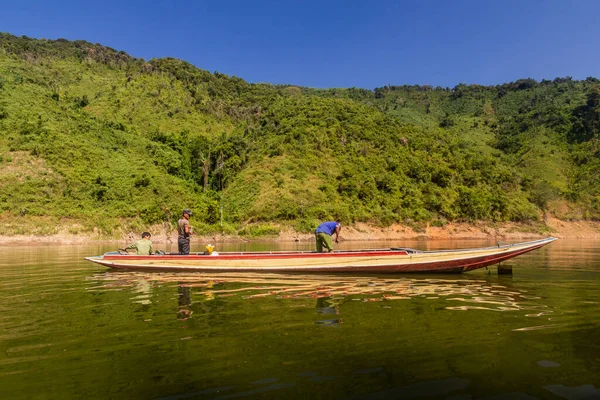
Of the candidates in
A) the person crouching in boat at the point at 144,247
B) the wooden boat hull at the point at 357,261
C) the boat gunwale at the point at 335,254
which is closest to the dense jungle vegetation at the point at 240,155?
the person crouching in boat at the point at 144,247

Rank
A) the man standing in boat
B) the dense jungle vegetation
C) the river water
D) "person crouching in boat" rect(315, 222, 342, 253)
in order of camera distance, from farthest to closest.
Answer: the dense jungle vegetation, the man standing in boat, "person crouching in boat" rect(315, 222, 342, 253), the river water

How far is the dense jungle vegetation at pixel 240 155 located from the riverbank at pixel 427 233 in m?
1.29

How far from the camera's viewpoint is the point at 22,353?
6.14m

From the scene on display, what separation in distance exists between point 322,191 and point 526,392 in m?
57.5

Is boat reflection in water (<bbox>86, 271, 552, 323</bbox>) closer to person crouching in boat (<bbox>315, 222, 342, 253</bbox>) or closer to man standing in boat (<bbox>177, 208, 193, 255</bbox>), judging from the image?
person crouching in boat (<bbox>315, 222, 342, 253</bbox>)

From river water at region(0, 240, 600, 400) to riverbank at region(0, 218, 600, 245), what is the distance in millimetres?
37140

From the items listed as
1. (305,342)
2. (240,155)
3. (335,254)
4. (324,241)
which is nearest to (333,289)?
(335,254)

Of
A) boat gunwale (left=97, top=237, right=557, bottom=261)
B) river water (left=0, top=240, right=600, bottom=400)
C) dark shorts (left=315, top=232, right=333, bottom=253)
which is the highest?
dark shorts (left=315, top=232, right=333, bottom=253)

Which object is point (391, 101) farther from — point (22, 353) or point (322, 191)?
point (22, 353)

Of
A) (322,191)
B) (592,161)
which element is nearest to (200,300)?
(322,191)

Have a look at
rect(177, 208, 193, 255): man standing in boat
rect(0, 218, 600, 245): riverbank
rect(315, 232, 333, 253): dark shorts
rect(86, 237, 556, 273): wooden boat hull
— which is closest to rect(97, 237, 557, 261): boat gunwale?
rect(86, 237, 556, 273): wooden boat hull

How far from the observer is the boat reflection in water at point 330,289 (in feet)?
31.1

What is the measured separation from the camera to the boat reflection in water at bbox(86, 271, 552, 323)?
31.1 feet

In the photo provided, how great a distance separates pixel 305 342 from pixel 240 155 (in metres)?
68.3
